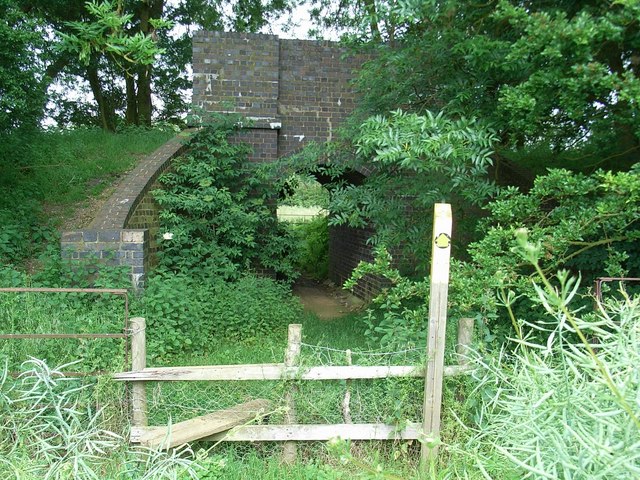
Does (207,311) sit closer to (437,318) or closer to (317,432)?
(317,432)

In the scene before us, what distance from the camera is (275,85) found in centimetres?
929

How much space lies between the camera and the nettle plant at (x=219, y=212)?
783cm

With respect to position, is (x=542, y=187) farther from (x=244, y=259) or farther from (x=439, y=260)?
(x=244, y=259)

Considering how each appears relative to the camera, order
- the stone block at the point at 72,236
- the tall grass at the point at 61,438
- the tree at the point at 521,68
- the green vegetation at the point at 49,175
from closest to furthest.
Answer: the tall grass at the point at 61,438 → the tree at the point at 521,68 → the stone block at the point at 72,236 → the green vegetation at the point at 49,175

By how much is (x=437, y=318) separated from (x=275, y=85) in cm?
682

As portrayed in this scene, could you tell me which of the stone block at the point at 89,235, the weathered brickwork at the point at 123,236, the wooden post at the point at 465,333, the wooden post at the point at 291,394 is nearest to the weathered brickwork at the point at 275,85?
the weathered brickwork at the point at 123,236

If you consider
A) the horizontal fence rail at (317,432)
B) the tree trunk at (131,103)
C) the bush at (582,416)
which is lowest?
the horizontal fence rail at (317,432)

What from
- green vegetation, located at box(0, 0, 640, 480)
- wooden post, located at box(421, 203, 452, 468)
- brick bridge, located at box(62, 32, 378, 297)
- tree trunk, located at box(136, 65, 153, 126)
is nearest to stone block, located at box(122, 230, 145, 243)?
green vegetation, located at box(0, 0, 640, 480)

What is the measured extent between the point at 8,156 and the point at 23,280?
10.9 ft

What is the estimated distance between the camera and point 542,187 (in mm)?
4164

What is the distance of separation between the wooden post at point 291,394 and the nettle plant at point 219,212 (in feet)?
13.0

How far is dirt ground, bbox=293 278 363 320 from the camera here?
10.4 metres

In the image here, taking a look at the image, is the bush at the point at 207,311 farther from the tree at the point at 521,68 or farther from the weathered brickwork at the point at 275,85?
the tree at the point at 521,68

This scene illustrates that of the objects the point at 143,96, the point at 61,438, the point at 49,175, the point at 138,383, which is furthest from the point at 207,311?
the point at 143,96
